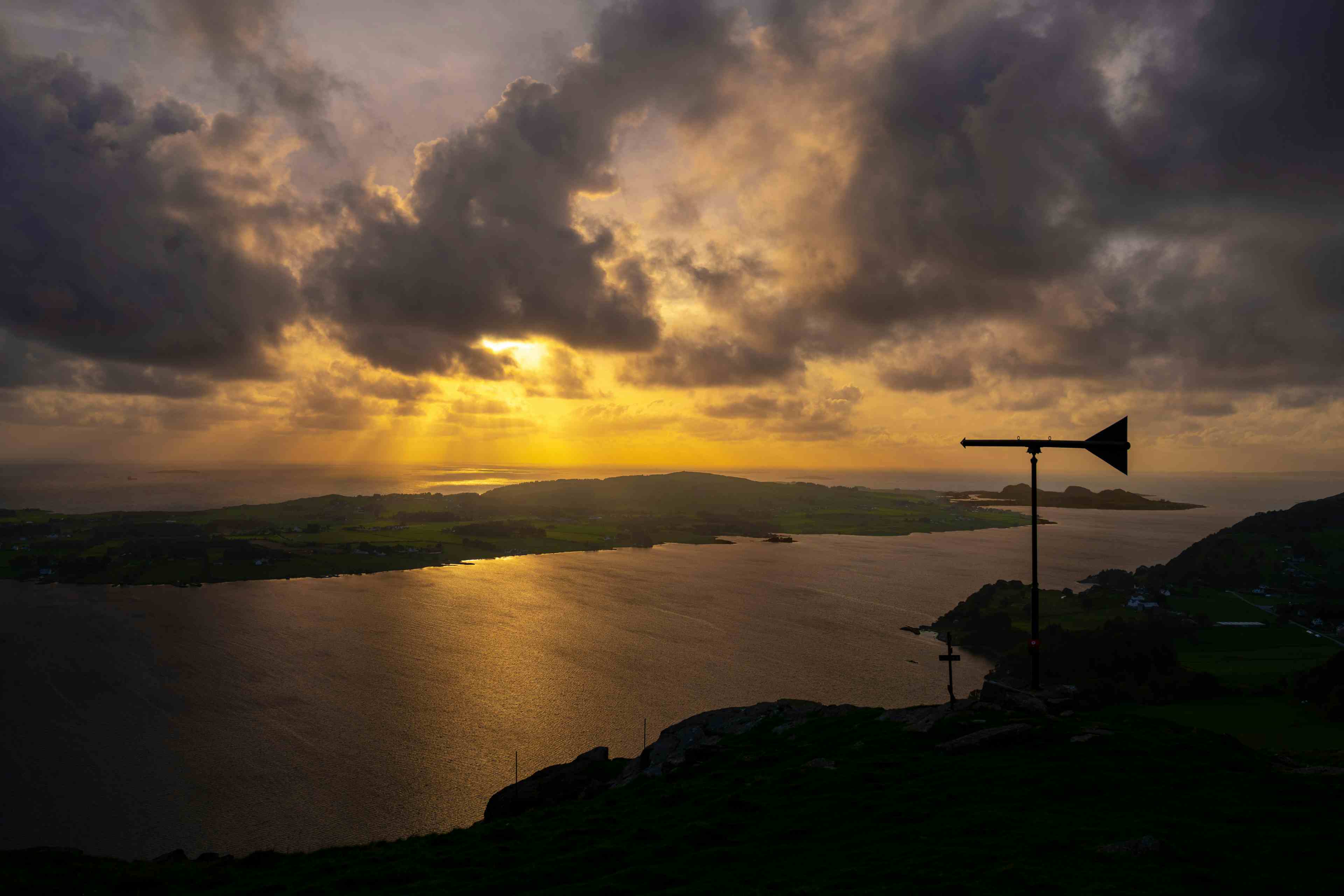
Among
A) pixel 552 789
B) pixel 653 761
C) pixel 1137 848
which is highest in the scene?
pixel 1137 848

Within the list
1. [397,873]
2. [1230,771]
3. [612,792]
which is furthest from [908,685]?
[397,873]

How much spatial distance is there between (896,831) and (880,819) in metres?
1.72

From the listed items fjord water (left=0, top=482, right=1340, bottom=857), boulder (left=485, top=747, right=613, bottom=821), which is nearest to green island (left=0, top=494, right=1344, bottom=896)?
boulder (left=485, top=747, right=613, bottom=821)

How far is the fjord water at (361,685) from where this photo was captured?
190 ft

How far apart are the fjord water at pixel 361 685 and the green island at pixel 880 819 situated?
22.6 m

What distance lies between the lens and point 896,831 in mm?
22078

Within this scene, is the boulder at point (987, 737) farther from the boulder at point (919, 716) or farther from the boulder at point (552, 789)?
the boulder at point (552, 789)

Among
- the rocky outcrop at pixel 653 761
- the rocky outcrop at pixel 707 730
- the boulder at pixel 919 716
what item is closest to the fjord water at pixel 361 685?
the rocky outcrop at pixel 653 761

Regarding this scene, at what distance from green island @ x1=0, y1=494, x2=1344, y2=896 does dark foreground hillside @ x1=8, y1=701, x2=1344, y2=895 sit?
3.6 inches

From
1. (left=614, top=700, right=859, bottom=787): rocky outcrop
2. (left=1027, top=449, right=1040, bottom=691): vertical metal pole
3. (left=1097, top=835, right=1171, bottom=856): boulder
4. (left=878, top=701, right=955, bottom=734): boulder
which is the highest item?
(left=1027, top=449, right=1040, bottom=691): vertical metal pole

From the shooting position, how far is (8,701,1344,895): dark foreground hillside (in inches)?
659

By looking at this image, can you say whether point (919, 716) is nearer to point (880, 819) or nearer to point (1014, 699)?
point (1014, 699)

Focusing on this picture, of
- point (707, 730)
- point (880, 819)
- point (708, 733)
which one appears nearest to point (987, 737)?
point (880, 819)

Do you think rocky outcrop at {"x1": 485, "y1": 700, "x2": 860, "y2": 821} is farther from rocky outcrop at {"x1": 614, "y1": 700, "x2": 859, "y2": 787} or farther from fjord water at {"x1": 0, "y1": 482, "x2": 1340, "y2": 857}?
fjord water at {"x1": 0, "y1": 482, "x2": 1340, "y2": 857}
